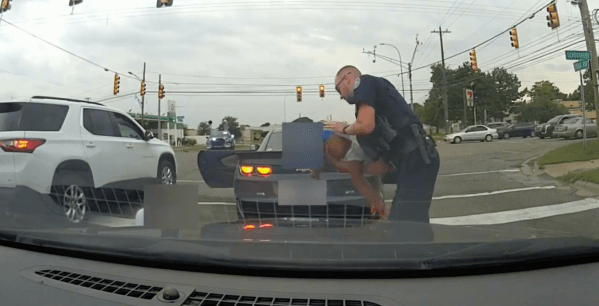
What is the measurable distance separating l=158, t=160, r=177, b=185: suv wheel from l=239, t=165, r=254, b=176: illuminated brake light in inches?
22.7

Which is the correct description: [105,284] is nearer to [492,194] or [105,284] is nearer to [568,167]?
[492,194]

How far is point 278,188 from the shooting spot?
12.3 feet

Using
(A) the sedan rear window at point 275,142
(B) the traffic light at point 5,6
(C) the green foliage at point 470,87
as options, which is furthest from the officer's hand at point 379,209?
(B) the traffic light at point 5,6

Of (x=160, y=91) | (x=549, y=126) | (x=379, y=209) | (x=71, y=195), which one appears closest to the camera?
(x=379, y=209)

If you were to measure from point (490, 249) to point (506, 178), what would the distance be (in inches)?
115

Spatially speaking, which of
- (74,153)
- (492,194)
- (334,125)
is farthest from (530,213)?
(74,153)

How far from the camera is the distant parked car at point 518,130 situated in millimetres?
5427

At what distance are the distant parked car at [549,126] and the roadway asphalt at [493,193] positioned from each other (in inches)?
3.5

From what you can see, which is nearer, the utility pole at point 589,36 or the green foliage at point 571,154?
the utility pole at point 589,36

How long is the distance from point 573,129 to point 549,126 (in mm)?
649

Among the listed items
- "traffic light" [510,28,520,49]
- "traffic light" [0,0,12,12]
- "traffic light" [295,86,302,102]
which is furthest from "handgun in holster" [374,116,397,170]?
"traffic light" [0,0,12,12]

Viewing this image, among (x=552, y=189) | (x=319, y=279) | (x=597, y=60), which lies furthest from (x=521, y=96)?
(x=319, y=279)

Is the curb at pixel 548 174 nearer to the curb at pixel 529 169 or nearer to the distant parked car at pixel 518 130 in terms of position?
the curb at pixel 529 169

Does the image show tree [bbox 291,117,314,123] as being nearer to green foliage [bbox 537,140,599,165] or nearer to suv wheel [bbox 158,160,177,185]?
suv wheel [bbox 158,160,177,185]
